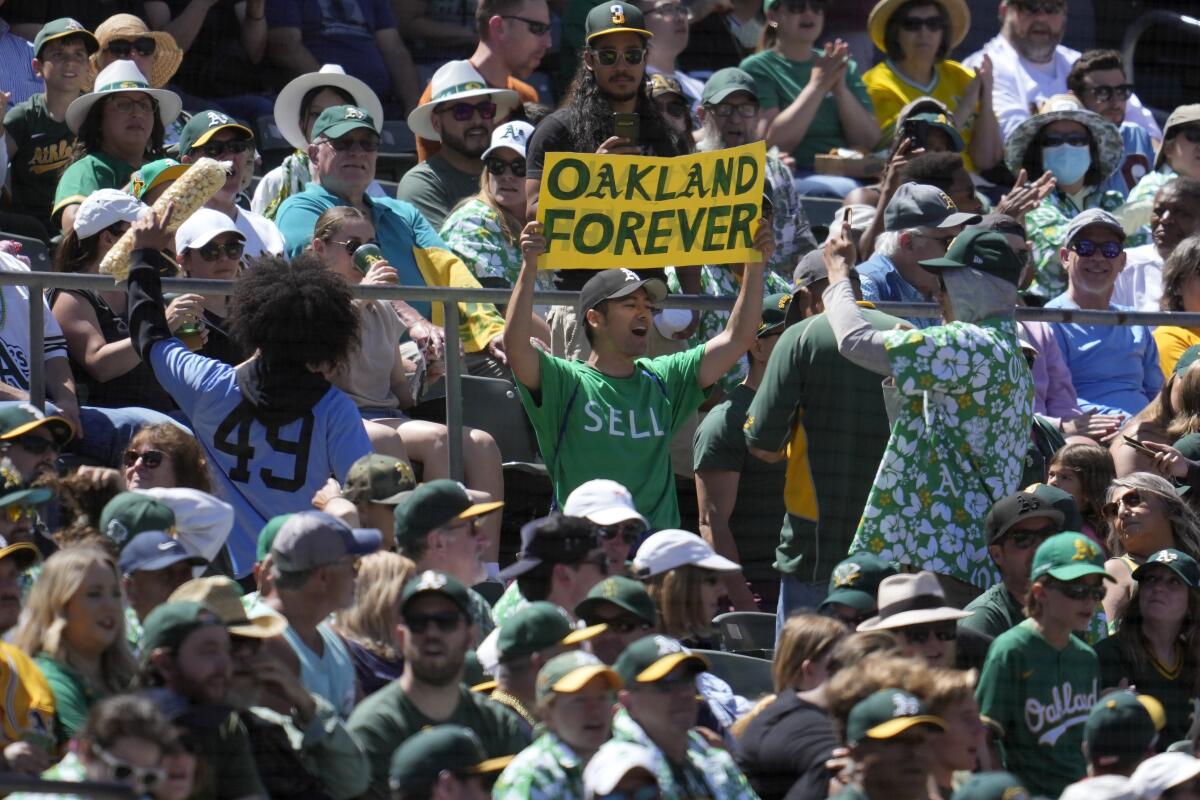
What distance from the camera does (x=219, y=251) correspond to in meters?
7.16

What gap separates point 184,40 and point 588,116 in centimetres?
277

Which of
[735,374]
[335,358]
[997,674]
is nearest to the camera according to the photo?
[997,674]

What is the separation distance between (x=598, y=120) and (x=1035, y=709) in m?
2.97

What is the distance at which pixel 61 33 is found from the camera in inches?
347

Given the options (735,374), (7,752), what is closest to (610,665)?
(7,752)

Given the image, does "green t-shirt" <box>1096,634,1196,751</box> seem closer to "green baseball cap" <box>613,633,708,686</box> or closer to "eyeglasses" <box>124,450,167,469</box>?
"green baseball cap" <box>613,633,708,686</box>

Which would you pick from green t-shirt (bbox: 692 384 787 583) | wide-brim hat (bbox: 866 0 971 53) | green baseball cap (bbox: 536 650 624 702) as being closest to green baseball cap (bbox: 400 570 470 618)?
green baseball cap (bbox: 536 650 624 702)

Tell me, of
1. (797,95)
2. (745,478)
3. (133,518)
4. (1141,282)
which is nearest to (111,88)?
(745,478)

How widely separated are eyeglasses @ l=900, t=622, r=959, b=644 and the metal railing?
165cm

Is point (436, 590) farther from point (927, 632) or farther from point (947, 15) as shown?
point (947, 15)

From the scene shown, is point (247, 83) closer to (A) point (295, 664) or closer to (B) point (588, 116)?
(B) point (588, 116)

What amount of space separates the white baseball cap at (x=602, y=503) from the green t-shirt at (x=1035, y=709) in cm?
100

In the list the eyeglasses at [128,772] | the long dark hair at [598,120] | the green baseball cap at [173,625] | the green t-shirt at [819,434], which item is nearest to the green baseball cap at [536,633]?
the green baseball cap at [173,625]

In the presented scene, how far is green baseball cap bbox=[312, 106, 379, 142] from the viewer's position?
8.12m
